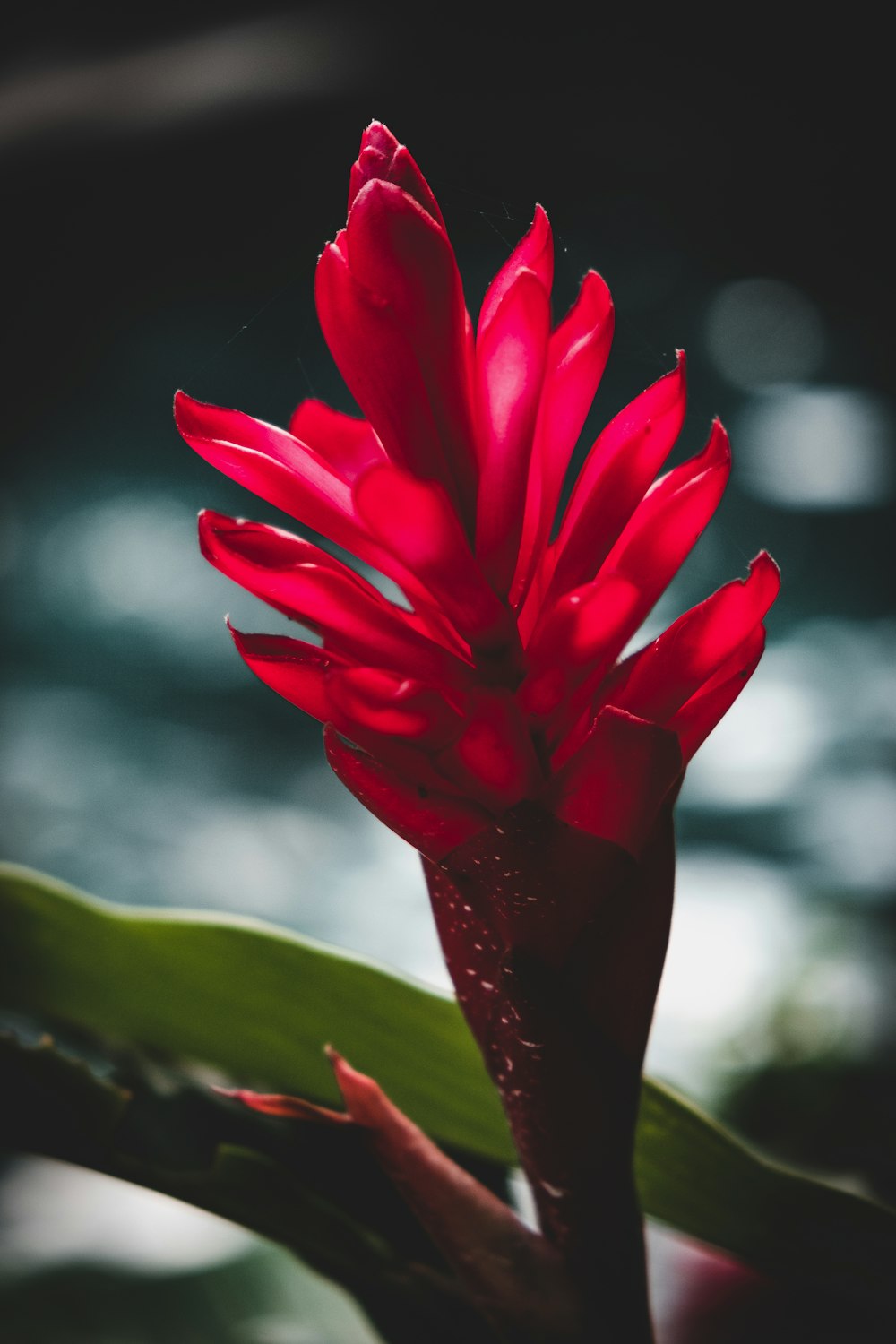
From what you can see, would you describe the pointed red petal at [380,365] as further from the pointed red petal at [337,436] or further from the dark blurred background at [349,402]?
the dark blurred background at [349,402]

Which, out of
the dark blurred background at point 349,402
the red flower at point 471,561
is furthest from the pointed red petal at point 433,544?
the dark blurred background at point 349,402

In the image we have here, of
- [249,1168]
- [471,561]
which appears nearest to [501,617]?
[471,561]

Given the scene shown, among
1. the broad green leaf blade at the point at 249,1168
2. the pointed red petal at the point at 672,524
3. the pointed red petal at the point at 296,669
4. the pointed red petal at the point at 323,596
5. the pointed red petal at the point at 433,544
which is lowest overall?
the broad green leaf blade at the point at 249,1168

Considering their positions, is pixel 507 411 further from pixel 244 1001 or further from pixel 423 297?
pixel 244 1001

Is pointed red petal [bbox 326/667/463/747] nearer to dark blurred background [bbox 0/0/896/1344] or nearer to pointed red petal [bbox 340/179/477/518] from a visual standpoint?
pointed red petal [bbox 340/179/477/518]

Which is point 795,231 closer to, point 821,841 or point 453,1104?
point 821,841

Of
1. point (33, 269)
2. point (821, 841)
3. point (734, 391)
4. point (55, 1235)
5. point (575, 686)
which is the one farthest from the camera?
point (33, 269)

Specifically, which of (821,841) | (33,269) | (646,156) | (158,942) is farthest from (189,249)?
(158,942)
